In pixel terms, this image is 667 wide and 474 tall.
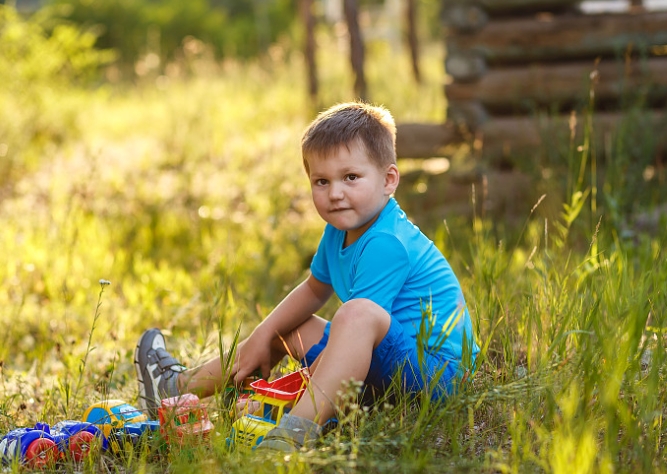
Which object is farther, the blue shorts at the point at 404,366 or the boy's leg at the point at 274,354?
the boy's leg at the point at 274,354

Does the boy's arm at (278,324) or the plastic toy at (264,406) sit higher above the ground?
the boy's arm at (278,324)

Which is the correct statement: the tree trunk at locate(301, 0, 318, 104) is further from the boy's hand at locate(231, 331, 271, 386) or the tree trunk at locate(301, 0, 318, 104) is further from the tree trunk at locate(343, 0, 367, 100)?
the boy's hand at locate(231, 331, 271, 386)

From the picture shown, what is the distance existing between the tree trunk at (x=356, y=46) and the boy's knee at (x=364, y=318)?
6.22 meters

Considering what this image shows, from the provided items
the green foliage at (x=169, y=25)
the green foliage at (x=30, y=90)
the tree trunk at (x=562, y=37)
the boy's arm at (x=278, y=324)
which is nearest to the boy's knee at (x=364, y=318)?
the boy's arm at (x=278, y=324)

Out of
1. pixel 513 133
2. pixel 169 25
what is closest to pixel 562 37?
pixel 513 133

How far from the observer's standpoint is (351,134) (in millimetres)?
2471

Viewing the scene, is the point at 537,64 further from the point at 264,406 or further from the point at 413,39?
the point at 413,39

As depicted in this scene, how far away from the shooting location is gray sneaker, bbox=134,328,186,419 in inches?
106

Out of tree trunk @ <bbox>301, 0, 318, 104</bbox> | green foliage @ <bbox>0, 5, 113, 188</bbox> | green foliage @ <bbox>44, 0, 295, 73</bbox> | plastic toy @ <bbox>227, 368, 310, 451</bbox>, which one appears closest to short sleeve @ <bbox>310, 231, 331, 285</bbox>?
plastic toy @ <bbox>227, 368, 310, 451</bbox>

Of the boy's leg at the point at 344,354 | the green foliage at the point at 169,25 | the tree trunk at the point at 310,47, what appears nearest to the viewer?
the boy's leg at the point at 344,354

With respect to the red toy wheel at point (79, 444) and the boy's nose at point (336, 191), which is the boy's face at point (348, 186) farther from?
the red toy wheel at point (79, 444)

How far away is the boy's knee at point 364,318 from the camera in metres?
2.20

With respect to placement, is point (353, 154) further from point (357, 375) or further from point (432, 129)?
point (432, 129)

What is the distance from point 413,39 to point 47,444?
10.1 metres
